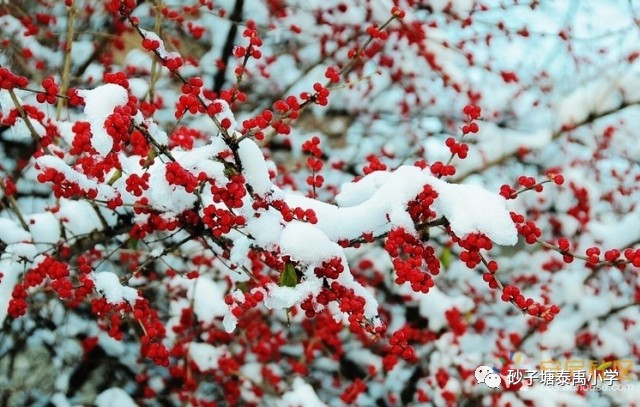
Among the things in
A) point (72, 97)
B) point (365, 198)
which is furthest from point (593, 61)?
point (72, 97)

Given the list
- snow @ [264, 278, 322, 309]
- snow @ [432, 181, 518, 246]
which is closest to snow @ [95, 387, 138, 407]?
snow @ [264, 278, 322, 309]

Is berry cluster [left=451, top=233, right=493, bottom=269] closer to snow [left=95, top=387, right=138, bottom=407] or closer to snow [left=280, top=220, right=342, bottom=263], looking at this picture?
snow [left=280, top=220, right=342, bottom=263]

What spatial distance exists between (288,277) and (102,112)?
2.41 feet

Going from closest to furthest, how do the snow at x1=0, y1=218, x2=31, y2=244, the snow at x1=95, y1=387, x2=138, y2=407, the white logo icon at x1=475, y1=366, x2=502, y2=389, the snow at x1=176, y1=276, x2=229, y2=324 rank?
the snow at x1=0, y1=218, x2=31, y2=244
the snow at x1=176, y1=276, x2=229, y2=324
the snow at x1=95, y1=387, x2=138, y2=407
the white logo icon at x1=475, y1=366, x2=502, y2=389

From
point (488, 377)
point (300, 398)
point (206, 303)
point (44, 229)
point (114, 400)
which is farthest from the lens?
point (488, 377)


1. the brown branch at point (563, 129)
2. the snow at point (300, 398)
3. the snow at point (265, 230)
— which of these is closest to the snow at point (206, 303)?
the snow at point (300, 398)

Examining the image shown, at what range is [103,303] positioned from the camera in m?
2.00

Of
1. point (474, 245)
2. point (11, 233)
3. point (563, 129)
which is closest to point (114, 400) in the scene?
point (11, 233)

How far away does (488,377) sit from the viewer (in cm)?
412

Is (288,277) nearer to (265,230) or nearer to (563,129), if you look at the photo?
(265,230)

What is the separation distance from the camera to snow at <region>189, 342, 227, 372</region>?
11.7ft

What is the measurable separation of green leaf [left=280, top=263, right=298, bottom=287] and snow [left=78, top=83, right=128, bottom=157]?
2.09 ft

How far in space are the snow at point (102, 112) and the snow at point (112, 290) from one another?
507 mm

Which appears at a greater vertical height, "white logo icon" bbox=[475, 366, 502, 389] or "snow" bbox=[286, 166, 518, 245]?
"white logo icon" bbox=[475, 366, 502, 389]
